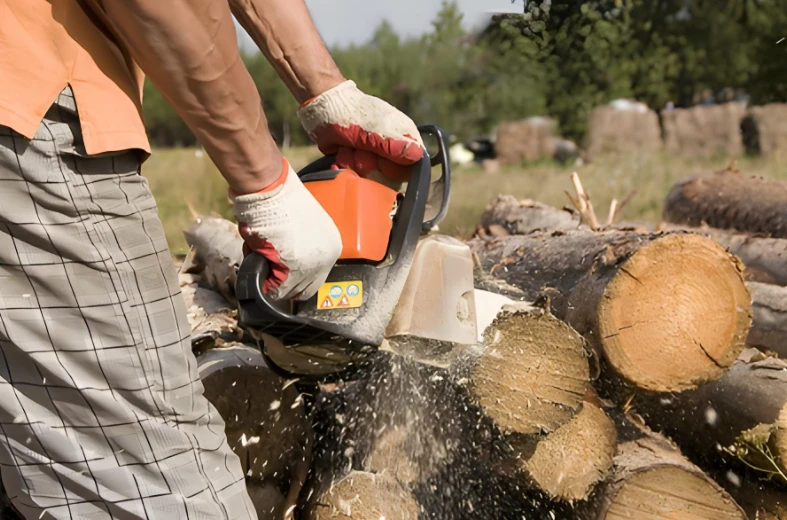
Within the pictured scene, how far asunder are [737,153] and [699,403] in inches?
509

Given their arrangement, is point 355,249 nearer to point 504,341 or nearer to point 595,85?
point 504,341

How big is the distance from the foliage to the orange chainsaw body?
1.91ft

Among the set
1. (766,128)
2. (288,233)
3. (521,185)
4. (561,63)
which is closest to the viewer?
(288,233)

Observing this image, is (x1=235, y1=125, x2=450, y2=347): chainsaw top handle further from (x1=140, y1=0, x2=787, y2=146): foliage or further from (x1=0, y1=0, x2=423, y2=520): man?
(x1=140, y1=0, x2=787, y2=146): foliage

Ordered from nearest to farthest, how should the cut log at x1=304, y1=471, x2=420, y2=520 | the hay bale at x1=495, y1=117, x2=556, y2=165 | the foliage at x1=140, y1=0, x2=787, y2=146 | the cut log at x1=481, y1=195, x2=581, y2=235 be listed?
the cut log at x1=304, y1=471, x2=420, y2=520 → the foliage at x1=140, y1=0, x2=787, y2=146 → the cut log at x1=481, y1=195, x2=581, y2=235 → the hay bale at x1=495, y1=117, x2=556, y2=165

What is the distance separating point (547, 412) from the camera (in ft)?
6.87

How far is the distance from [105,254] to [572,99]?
1651 cm

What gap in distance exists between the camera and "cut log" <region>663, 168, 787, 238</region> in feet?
12.4

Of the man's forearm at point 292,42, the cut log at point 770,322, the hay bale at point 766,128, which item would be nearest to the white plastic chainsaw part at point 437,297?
the man's forearm at point 292,42

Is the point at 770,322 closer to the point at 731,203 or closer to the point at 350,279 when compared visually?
the point at 731,203

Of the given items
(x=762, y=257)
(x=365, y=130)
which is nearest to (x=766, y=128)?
(x=762, y=257)

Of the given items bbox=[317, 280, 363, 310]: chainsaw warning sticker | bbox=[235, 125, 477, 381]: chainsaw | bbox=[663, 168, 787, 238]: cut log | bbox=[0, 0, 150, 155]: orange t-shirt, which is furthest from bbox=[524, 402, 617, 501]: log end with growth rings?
bbox=[663, 168, 787, 238]: cut log

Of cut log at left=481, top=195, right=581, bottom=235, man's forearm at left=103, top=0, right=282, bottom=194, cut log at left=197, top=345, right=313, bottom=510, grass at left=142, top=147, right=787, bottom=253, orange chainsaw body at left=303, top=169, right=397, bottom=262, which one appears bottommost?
grass at left=142, top=147, right=787, bottom=253

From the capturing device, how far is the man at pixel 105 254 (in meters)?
1.23
